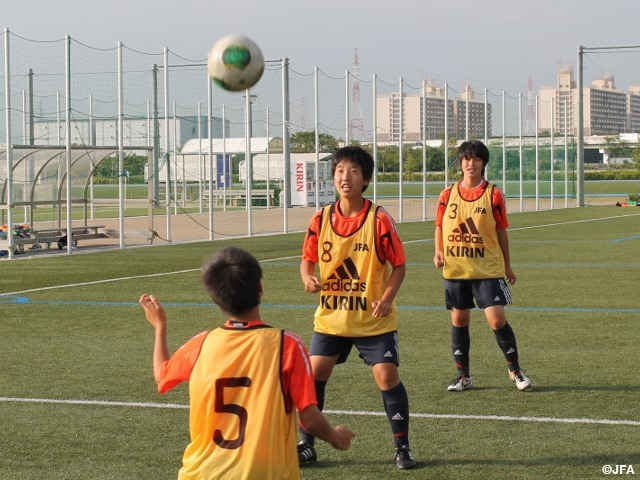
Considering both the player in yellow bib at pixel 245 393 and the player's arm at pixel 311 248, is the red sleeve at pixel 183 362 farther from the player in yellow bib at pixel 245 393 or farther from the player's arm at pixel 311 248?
the player's arm at pixel 311 248

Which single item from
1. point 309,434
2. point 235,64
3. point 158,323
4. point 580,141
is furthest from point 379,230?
point 580,141

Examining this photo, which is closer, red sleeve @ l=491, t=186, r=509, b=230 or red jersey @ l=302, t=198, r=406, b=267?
red jersey @ l=302, t=198, r=406, b=267

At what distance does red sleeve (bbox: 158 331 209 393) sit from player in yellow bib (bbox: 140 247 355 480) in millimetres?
79

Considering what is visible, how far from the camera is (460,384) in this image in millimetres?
8328

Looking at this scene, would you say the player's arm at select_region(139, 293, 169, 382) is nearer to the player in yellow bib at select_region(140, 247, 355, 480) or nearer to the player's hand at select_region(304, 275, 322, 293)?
the player in yellow bib at select_region(140, 247, 355, 480)

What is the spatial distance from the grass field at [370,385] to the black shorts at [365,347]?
→ 0.61 m

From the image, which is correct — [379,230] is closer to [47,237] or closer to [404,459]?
[404,459]

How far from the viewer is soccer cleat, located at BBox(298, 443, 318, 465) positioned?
6.36 meters

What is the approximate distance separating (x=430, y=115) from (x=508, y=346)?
31485 mm

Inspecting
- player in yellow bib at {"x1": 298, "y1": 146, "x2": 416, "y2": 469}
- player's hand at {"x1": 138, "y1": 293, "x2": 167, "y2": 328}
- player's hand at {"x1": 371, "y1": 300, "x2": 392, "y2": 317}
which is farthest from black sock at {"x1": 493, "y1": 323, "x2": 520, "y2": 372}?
player's hand at {"x1": 138, "y1": 293, "x2": 167, "y2": 328}

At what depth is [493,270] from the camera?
8.43m

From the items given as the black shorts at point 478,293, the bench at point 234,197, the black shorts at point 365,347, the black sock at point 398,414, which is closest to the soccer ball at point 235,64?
the black shorts at point 478,293

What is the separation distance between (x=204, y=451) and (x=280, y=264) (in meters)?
15.9

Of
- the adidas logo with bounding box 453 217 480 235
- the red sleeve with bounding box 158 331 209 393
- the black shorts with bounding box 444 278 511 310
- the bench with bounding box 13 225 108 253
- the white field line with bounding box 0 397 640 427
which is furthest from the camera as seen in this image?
the bench with bounding box 13 225 108 253
